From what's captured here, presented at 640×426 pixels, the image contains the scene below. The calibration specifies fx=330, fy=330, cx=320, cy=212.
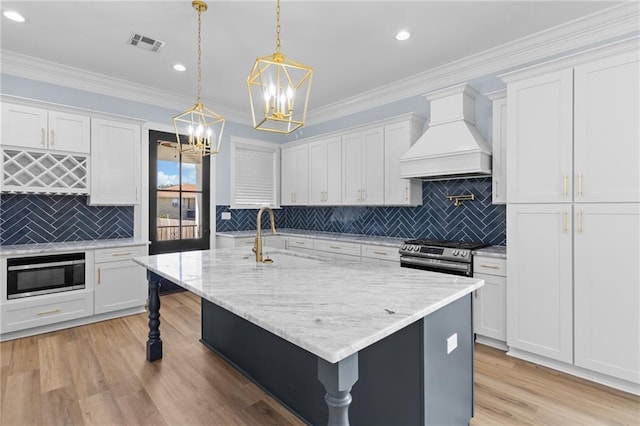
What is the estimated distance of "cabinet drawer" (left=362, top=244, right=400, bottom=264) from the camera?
12.7 feet

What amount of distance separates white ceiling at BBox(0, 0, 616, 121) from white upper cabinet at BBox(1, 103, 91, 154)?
2.09 ft

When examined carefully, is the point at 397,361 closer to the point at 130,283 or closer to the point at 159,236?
the point at 130,283

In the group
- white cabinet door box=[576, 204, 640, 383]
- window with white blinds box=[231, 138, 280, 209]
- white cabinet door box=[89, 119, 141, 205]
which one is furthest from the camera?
window with white blinds box=[231, 138, 280, 209]

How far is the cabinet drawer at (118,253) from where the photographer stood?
149 inches

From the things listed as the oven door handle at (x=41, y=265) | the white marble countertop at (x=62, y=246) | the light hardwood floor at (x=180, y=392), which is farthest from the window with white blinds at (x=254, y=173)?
the light hardwood floor at (x=180, y=392)

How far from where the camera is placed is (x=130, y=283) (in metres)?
4.02

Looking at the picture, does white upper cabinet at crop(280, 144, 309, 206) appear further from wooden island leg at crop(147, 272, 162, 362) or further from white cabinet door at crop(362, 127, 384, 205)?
wooden island leg at crop(147, 272, 162, 362)

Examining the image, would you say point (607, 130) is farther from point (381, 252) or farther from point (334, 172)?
point (334, 172)

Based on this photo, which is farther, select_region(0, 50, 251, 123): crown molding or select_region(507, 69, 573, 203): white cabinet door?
select_region(0, 50, 251, 123): crown molding

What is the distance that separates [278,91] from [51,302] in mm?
3544

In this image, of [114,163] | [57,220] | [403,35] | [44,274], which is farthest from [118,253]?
[403,35]

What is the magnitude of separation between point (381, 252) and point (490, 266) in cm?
125

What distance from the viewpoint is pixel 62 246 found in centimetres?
364

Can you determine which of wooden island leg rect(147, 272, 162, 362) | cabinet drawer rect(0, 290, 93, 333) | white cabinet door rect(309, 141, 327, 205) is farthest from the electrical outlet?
cabinet drawer rect(0, 290, 93, 333)
